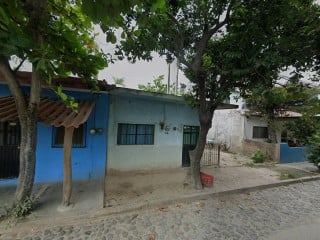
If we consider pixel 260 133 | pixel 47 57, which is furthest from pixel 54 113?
pixel 260 133

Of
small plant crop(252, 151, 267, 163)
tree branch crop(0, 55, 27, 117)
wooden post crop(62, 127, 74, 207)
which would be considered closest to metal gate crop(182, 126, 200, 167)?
small plant crop(252, 151, 267, 163)

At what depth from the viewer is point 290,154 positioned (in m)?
11.9

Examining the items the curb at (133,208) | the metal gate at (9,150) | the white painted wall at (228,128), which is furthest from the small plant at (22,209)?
the white painted wall at (228,128)

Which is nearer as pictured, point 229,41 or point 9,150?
point 9,150

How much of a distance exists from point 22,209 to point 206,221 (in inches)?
148

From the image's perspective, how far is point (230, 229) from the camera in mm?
4168

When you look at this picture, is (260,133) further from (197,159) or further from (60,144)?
(60,144)

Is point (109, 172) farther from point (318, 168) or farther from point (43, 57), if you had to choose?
point (318, 168)

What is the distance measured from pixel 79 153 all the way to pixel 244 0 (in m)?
6.47

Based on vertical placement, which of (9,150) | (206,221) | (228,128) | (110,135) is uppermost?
(228,128)

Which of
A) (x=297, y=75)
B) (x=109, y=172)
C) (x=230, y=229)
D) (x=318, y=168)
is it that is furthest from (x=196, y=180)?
(x=318, y=168)

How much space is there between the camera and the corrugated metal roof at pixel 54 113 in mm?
4363

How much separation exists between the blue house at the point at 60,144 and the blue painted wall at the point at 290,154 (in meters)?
10.1

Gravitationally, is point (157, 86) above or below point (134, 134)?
above
